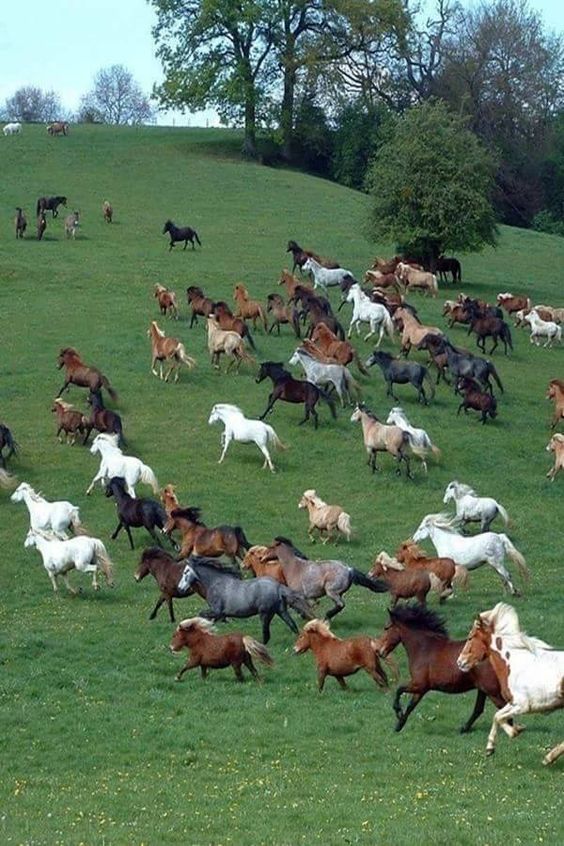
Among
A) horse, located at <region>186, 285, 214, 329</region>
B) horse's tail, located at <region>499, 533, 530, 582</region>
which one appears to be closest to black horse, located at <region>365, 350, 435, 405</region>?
horse, located at <region>186, 285, 214, 329</region>

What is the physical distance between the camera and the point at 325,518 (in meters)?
22.9

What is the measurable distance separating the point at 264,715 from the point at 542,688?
367 cm

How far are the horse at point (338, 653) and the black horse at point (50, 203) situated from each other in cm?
3943

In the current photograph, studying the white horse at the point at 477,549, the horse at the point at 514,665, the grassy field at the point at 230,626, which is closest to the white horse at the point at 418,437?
the grassy field at the point at 230,626

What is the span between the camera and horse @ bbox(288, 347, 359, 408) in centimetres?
3091

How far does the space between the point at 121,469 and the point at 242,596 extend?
330 inches

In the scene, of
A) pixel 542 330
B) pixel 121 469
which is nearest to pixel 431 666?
pixel 121 469

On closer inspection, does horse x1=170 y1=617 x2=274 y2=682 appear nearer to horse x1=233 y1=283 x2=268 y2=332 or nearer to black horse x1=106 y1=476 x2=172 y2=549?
black horse x1=106 y1=476 x2=172 y2=549

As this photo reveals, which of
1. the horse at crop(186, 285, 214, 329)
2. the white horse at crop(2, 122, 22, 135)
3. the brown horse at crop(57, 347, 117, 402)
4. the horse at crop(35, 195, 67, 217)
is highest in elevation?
the white horse at crop(2, 122, 22, 135)

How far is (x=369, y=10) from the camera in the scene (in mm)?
73000

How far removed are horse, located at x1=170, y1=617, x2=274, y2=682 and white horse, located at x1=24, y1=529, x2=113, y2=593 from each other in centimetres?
403

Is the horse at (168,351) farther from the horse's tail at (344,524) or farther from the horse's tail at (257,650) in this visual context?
the horse's tail at (257,650)

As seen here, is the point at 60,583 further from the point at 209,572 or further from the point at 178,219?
the point at 178,219

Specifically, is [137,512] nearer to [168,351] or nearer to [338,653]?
[338,653]
